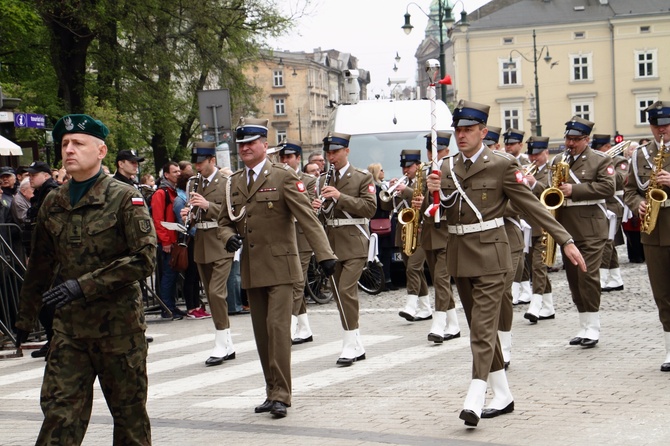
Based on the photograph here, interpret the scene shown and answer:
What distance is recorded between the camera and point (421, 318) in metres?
14.9

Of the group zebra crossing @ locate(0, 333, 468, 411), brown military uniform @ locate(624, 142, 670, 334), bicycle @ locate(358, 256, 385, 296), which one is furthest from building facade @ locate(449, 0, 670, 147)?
brown military uniform @ locate(624, 142, 670, 334)

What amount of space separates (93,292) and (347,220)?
6425 millimetres

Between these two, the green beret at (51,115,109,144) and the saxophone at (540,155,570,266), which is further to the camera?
the saxophone at (540,155,570,266)

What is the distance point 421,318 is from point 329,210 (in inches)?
120

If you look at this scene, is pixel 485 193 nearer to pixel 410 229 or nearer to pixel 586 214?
pixel 586 214

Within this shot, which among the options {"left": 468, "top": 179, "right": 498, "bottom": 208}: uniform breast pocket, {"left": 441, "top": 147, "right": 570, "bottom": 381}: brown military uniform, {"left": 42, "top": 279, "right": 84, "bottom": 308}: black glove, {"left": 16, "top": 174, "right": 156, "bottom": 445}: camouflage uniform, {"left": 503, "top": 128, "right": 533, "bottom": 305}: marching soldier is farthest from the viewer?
{"left": 503, "top": 128, "right": 533, "bottom": 305}: marching soldier

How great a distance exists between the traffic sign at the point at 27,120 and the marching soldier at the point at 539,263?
365 inches

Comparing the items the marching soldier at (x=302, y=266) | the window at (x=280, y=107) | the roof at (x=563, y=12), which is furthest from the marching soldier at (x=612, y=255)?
the window at (x=280, y=107)

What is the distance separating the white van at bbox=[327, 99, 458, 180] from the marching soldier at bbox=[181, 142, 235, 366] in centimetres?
699

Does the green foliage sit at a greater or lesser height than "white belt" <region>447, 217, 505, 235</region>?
greater

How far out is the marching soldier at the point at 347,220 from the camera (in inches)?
453

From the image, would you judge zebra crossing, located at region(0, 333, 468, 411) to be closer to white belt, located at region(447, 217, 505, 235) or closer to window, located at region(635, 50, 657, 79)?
white belt, located at region(447, 217, 505, 235)

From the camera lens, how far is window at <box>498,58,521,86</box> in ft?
311

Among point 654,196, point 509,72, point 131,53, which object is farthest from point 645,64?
point 654,196
